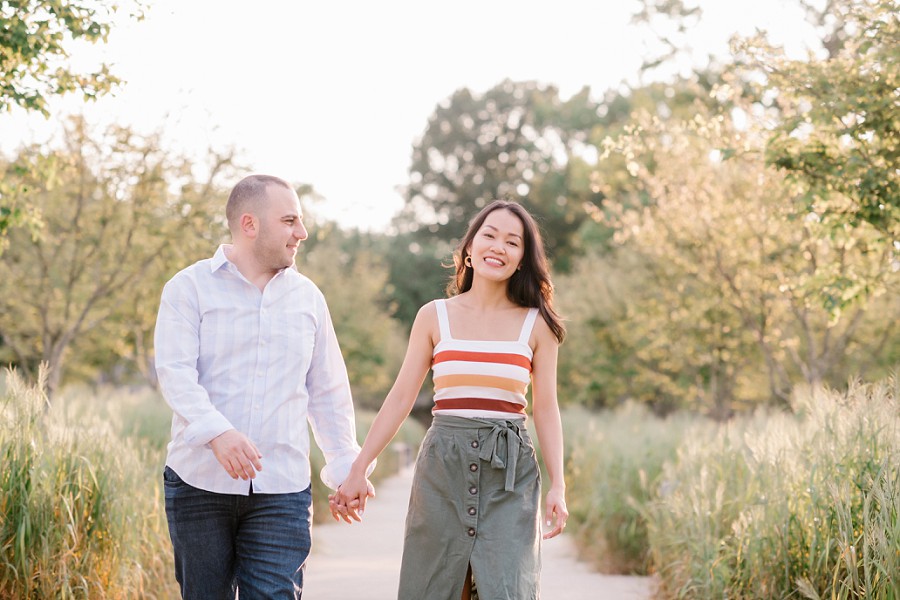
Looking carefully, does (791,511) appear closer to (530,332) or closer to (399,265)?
(530,332)

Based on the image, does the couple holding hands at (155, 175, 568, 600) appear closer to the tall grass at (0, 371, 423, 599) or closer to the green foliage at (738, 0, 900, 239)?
the tall grass at (0, 371, 423, 599)

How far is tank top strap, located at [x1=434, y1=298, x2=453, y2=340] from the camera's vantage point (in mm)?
4016

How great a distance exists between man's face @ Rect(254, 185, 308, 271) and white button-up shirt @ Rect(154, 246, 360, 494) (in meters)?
0.08

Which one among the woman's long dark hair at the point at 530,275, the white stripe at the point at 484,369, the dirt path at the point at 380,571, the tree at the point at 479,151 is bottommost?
the dirt path at the point at 380,571

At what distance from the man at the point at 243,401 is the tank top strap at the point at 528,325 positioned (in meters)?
0.80

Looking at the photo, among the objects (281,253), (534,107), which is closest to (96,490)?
(281,253)

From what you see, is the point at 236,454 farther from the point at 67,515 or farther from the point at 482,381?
the point at 67,515

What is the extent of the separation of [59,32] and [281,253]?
3.36m

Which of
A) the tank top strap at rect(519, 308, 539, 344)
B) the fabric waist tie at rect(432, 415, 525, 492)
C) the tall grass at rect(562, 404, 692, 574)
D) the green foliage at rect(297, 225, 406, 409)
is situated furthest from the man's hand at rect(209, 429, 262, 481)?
the green foliage at rect(297, 225, 406, 409)

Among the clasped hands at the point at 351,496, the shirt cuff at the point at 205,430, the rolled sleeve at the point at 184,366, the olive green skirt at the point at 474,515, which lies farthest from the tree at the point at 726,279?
the shirt cuff at the point at 205,430

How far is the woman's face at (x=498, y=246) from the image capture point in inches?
161

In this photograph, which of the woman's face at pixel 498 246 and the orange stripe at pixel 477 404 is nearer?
the orange stripe at pixel 477 404

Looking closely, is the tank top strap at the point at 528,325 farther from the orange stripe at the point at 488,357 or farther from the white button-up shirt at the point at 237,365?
the white button-up shirt at the point at 237,365

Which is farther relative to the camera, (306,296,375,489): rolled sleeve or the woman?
(306,296,375,489): rolled sleeve
